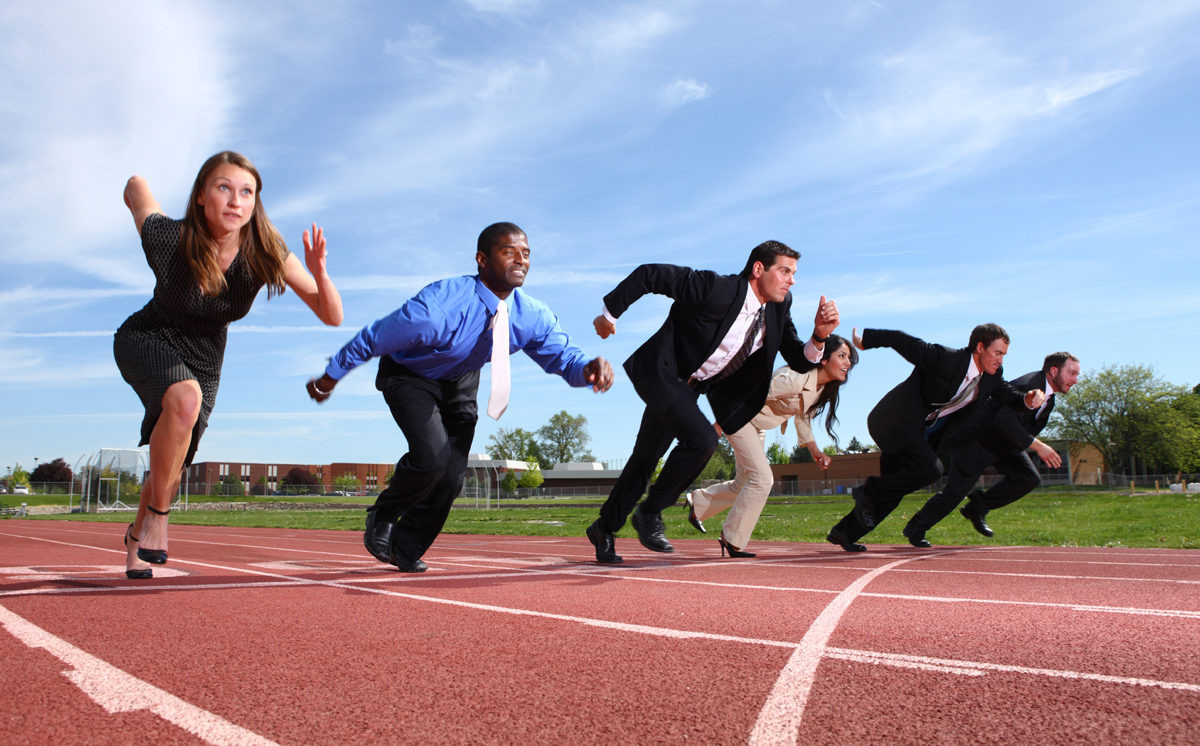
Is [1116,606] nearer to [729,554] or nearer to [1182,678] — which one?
[1182,678]

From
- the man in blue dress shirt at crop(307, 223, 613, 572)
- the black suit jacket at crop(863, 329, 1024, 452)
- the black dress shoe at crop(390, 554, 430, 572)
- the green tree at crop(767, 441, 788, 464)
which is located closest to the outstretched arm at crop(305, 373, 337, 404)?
the man in blue dress shirt at crop(307, 223, 613, 572)

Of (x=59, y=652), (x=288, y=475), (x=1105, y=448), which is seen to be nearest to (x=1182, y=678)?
(x=59, y=652)

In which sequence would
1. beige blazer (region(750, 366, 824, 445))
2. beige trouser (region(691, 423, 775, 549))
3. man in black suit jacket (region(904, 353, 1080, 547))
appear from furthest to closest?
man in black suit jacket (region(904, 353, 1080, 547)), beige blazer (region(750, 366, 824, 445)), beige trouser (region(691, 423, 775, 549))

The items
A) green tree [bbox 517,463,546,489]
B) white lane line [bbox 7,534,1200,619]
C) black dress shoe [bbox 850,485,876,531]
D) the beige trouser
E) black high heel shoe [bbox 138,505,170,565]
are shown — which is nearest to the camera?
white lane line [bbox 7,534,1200,619]

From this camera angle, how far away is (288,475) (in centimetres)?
11250

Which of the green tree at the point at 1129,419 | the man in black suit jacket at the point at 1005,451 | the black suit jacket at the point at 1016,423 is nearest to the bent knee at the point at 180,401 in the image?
the man in black suit jacket at the point at 1005,451

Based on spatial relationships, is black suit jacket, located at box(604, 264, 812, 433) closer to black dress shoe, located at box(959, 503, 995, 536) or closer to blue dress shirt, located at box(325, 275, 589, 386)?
blue dress shirt, located at box(325, 275, 589, 386)

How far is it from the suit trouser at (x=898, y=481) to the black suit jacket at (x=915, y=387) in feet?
0.34

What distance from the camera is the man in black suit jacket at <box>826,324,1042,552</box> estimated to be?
26.6 ft

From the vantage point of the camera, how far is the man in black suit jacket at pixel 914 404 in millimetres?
8102

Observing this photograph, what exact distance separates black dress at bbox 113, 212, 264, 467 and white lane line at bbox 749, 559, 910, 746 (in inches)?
127

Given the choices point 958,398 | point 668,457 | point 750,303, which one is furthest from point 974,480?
point 668,457

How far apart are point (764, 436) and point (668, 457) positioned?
182cm

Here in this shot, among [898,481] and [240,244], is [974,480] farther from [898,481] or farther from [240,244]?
[240,244]
